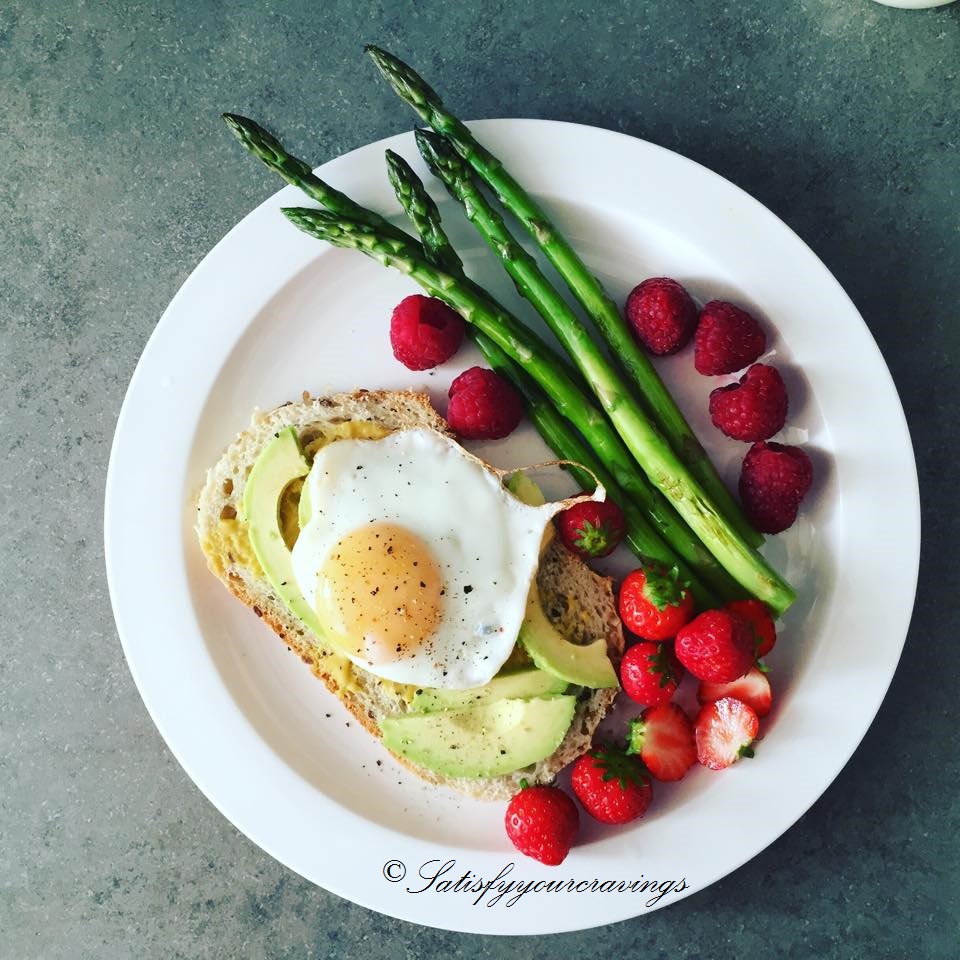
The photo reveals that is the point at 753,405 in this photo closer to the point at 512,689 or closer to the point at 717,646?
the point at 717,646

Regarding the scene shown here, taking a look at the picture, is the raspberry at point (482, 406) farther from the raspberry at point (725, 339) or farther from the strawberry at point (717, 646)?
the strawberry at point (717, 646)

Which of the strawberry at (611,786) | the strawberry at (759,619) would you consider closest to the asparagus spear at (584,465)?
the strawberry at (759,619)

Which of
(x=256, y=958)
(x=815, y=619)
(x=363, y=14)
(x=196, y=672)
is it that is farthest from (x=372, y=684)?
(x=363, y=14)

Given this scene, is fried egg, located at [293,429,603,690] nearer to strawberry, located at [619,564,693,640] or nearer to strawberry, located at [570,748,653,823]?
strawberry, located at [619,564,693,640]

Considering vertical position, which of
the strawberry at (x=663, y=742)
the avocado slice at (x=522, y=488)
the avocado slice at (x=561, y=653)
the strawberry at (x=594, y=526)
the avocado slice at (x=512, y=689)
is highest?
the avocado slice at (x=522, y=488)

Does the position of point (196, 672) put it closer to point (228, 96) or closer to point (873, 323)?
point (228, 96)

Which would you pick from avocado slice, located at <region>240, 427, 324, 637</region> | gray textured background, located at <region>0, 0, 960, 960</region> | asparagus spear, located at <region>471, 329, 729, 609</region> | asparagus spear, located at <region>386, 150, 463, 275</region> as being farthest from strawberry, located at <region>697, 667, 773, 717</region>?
asparagus spear, located at <region>386, 150, 463, 275</region>

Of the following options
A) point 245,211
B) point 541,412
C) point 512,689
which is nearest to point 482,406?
point 541,412
